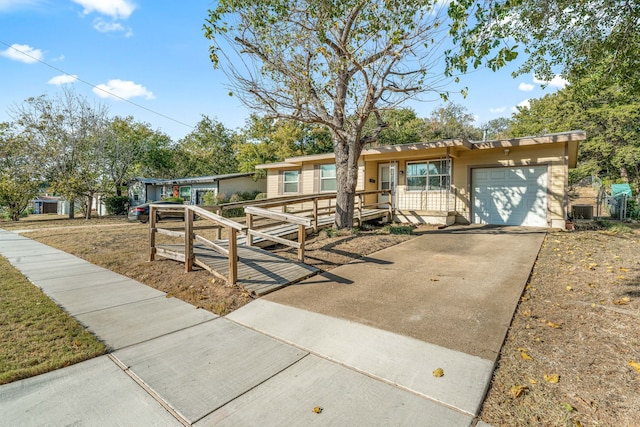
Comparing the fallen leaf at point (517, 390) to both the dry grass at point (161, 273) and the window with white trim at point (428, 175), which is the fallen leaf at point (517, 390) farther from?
the window with white trim at point (428, 175)

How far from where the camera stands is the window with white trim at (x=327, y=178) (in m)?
14.4

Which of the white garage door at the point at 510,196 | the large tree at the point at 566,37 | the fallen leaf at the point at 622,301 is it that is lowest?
the fallen leaf at the point at 622,301

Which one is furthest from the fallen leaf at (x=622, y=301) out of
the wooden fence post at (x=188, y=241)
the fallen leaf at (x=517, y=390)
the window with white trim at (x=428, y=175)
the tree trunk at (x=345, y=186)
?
the window with white trim at (x=428, y=175)

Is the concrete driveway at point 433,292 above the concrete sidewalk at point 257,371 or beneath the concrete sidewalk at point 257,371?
above

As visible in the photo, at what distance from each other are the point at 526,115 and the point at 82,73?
33859mm

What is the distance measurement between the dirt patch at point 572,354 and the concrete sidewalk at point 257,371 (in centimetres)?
20

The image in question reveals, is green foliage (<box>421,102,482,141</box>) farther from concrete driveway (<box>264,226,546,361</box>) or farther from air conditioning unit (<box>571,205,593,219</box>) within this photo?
concrete driveway (<box>264,226,546,361</box>)

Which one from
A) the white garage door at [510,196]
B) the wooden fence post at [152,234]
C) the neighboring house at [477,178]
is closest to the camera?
the wooden fence post at [152,234]

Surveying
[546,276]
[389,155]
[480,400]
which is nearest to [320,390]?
[480,400]

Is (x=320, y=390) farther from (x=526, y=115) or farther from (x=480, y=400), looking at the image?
(x=526, y=115)

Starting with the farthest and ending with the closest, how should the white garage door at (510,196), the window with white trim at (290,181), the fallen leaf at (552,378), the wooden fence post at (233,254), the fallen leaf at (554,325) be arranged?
the window with white trim at (290,181)
the white garage door at (510,196)
the wooden fence post at (233,254)
the fallen leaf at (554,325)
the fallen leaf at (552,378)

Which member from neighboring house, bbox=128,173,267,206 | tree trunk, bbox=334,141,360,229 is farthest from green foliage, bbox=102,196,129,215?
tree trunk, bbox=334,141,360,229

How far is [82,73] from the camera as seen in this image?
1519cm

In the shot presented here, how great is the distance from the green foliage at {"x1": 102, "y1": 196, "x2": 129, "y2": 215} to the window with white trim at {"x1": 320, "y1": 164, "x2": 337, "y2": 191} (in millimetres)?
19552
